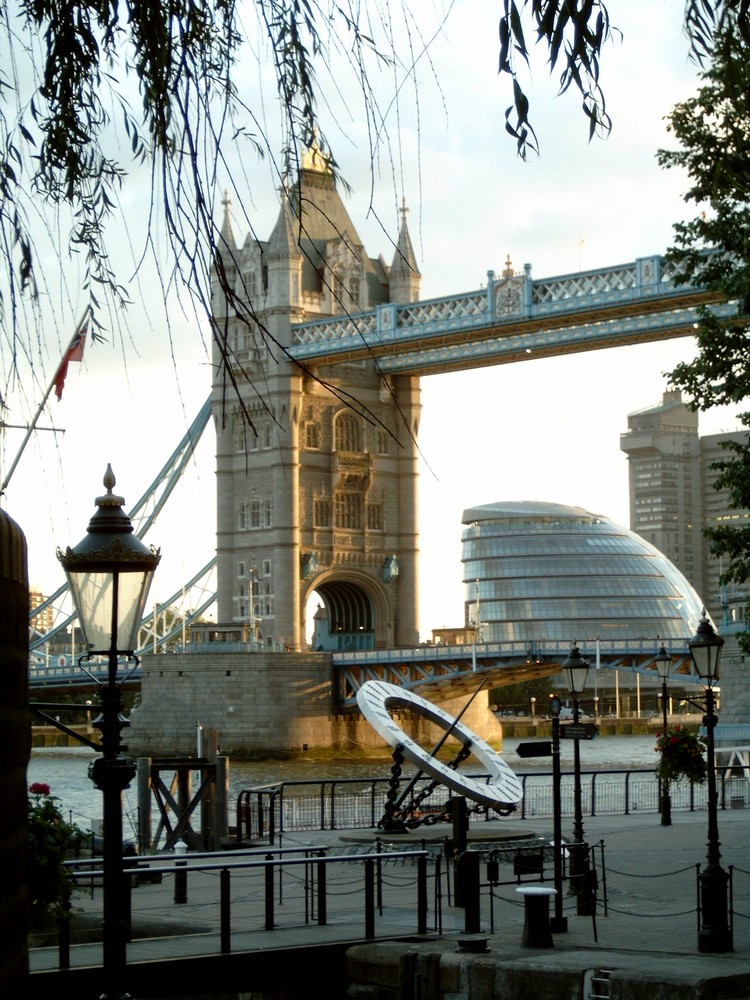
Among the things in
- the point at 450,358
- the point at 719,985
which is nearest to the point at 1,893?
the point at 719,985

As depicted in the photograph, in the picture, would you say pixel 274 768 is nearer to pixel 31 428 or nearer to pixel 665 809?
pixel 665 809

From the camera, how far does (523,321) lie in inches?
2501

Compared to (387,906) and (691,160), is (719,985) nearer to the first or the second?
(387,906)

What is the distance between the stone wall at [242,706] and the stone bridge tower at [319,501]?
79.0 inches

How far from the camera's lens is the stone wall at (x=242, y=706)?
226ft

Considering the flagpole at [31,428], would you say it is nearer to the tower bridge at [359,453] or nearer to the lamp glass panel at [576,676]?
the lamp glass panel at [576,676]

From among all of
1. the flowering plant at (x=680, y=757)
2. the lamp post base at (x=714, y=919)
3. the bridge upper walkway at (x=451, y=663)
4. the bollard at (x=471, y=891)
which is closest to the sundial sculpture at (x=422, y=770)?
the flowering plant at (x=680, y=757)

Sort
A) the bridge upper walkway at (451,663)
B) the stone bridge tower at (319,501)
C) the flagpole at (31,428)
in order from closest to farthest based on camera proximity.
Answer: the flagpole at (31,428) → the bridge upper walkway at (451,663) → the stone bridge tower at (319,501)

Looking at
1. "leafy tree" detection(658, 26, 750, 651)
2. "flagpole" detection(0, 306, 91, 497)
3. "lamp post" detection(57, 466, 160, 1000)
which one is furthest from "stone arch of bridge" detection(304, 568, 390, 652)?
"flagpole" detection(0, 306, 91, 497)

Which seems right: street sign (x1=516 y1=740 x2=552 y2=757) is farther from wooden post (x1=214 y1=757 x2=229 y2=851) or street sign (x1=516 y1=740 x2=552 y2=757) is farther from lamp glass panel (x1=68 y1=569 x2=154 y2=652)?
lamp glass panel (x1=68 y1=569 x2=154 y2=652)

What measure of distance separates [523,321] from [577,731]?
46.6 m

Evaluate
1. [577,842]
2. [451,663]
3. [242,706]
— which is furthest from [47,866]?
[451,663]

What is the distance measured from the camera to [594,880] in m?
15.8

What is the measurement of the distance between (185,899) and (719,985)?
6.31 m
